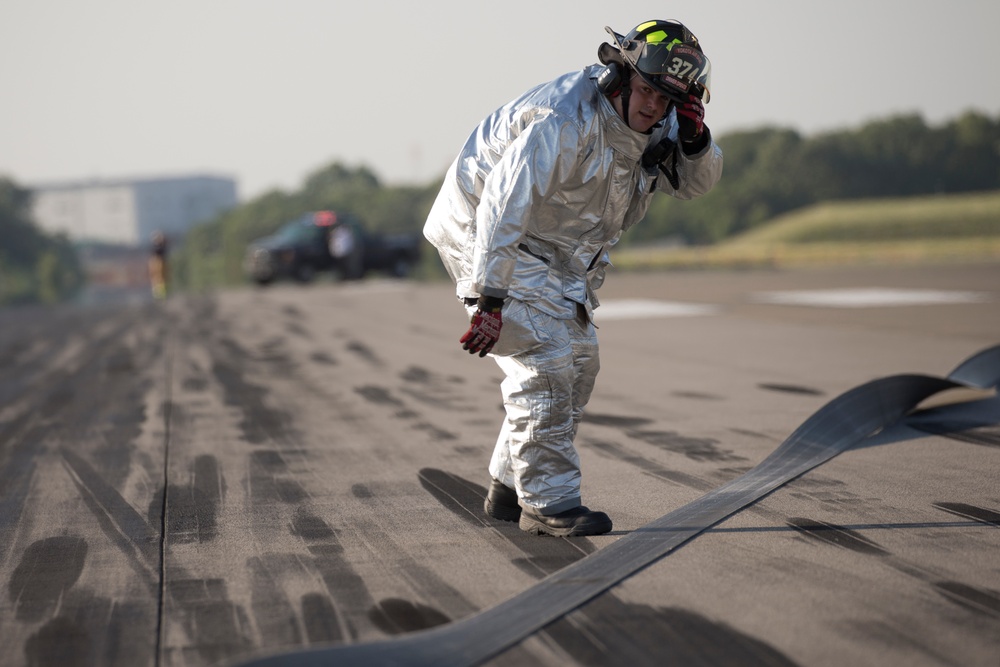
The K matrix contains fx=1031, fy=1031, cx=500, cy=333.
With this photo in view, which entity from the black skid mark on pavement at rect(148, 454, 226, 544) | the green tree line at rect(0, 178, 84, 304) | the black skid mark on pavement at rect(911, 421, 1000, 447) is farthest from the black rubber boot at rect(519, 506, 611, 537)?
the green tree line at rect(0, 178, 84, 304)

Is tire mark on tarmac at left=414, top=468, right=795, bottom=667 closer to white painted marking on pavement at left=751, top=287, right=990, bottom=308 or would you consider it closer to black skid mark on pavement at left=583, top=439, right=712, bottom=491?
black skid mark on pavement at left=583, top=439, right=712, bottom=491

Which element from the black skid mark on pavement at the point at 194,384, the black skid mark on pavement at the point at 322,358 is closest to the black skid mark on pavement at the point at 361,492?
the black skid mark on pavement at the point at 194,384

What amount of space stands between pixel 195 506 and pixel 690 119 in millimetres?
2887


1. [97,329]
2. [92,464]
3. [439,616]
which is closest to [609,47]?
[439,616]

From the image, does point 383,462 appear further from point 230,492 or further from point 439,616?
point 439,616

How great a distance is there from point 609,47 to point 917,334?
29.9ft

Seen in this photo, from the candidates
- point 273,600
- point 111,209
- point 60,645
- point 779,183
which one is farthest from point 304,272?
point 111,209

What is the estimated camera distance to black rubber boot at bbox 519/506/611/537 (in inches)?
164

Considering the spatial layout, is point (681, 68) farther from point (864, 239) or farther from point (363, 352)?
point (864, 239)

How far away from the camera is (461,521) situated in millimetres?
4520

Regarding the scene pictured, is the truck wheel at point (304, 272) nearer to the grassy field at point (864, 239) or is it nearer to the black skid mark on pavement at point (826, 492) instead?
the grassy field at point (864, 239)

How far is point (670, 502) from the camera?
15.5ft

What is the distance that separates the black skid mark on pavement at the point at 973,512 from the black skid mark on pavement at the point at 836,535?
1.96 ft

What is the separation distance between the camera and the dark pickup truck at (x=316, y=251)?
1089 inches
